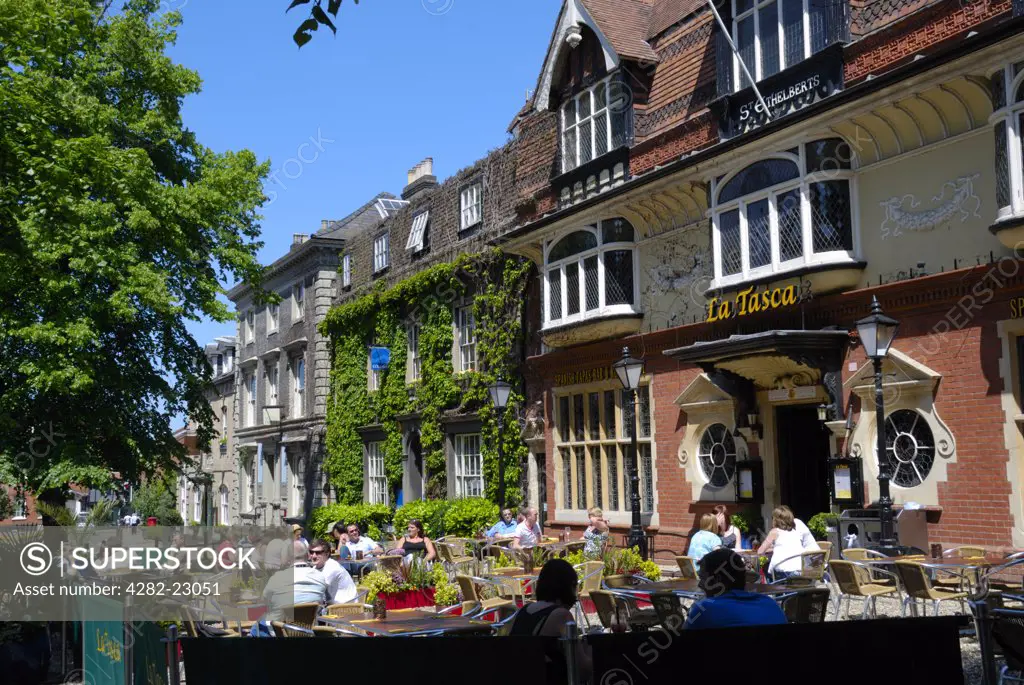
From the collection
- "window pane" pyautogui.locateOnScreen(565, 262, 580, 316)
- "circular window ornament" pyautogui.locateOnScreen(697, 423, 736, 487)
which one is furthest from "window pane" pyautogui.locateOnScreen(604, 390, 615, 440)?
"circular window ornament" pyautogui.locateOnScreen(697, 423, 736, 487)

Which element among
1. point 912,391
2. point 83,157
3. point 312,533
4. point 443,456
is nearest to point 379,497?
point 312,533

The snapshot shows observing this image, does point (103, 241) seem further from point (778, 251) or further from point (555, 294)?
point (778, 251)

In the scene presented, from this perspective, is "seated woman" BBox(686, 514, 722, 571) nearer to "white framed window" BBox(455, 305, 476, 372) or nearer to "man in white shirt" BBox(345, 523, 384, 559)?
"man in white shirt" BBox(345, 523, 384, 559)

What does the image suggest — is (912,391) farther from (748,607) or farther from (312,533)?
(312,533)

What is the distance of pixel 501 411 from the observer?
22484 millimetres

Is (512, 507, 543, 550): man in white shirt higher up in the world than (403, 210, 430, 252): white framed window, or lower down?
lower down

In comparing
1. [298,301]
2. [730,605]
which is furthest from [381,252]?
[730,605]

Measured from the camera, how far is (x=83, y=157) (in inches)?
744

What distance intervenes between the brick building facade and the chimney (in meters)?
10.2

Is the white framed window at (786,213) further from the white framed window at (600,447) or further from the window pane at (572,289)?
the window pane at (572,289)

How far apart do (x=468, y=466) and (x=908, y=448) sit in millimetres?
13894

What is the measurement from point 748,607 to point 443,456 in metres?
21.6

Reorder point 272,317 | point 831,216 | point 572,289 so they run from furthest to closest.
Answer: point 272,317
point 572,289
point 831,216

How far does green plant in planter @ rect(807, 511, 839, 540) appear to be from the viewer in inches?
576
